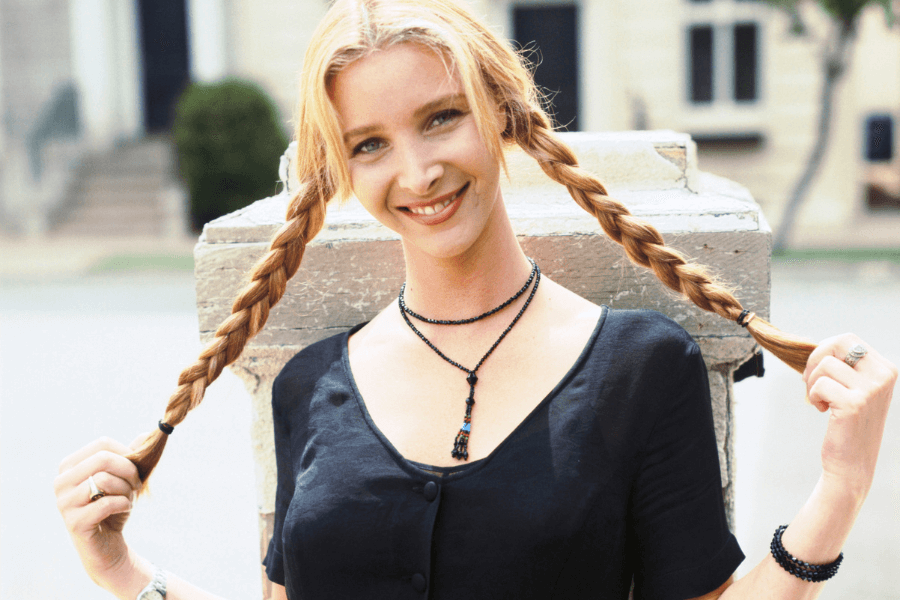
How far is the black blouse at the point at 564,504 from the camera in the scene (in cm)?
140

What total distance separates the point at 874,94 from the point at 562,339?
749 inches

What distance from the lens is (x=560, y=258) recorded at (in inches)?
69.2

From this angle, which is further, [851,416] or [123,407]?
[123,407]

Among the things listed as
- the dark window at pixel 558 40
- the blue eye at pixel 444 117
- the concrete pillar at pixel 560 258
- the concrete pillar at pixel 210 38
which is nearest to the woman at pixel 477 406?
the blue eye at pixel 444 117

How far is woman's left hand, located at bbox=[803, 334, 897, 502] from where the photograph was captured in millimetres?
1280

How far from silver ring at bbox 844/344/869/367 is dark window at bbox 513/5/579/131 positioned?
12290 millimetres

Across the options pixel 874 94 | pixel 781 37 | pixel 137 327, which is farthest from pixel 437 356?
pixel 874 94

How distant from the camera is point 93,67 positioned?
1455 cm

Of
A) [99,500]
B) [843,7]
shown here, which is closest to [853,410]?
[99,500]

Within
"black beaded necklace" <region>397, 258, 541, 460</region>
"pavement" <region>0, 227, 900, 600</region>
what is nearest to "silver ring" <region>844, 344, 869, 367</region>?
"black beaded necklace" <region>397, 258, 541, 460</region>

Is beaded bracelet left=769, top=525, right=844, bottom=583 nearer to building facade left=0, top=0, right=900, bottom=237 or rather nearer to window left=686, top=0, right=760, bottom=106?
building facade left=0, top=0, right=900, bottom=237

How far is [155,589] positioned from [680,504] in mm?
961

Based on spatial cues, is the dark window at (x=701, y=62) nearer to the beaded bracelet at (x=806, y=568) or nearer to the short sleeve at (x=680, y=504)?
the short sleeve at (x=680, y=504)

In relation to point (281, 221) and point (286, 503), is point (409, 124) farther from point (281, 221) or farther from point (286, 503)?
point (286, 503)
